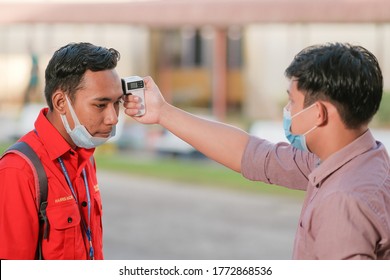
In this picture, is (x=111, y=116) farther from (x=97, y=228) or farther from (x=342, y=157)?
(x=342, y=157)

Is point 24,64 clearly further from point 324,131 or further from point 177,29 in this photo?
point 324,131

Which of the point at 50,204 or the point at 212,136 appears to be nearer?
the point at 50,204

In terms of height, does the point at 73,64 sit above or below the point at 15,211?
above

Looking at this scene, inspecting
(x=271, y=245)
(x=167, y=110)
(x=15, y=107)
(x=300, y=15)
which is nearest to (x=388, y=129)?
(x=300, y=15)

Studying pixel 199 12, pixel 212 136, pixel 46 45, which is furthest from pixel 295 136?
pixel 46 45

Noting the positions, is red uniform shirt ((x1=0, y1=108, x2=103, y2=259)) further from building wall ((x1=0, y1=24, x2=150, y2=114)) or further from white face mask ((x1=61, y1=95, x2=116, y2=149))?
building wall ((x1=0, y1=24, x2=150, y2=114))

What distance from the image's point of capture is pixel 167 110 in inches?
123

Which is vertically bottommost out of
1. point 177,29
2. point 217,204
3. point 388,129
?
point 217,204

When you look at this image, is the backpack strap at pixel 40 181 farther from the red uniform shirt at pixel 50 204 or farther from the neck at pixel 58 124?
the neck at pixel 58 124

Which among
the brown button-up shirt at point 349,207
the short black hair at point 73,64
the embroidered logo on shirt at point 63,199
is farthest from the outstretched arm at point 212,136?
the brown button-up shirt at point 349,207

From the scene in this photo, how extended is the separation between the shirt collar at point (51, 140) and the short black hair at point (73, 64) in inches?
5.1

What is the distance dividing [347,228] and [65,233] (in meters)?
1.08

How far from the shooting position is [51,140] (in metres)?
2.88

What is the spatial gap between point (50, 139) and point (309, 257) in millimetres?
1078
